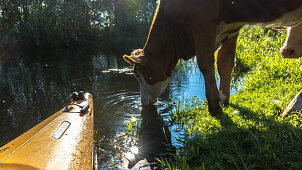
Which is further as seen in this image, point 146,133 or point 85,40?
point 85,40

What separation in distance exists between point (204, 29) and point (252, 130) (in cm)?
153

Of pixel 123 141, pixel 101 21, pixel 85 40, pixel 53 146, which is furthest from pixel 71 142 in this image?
pixel 101 21

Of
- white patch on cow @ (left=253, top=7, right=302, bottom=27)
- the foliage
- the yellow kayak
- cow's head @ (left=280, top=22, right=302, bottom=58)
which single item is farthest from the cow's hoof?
the foliage

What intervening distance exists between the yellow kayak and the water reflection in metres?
0.74

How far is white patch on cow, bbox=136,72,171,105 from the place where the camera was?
14.9 ft

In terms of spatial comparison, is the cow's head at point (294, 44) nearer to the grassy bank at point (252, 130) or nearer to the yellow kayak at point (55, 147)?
the grassy bank at point (252, 130)

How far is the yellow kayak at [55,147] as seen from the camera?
220 centimetres

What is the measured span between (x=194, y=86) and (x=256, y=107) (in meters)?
3.15

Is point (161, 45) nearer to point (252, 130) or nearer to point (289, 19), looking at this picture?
point (289, 19)

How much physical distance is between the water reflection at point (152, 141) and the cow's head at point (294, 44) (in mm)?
2110

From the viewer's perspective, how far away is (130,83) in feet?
24.7

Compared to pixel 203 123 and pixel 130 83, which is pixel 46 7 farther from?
pixel 203 123

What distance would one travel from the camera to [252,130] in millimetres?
2643

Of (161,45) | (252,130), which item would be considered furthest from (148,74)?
(252,130)
